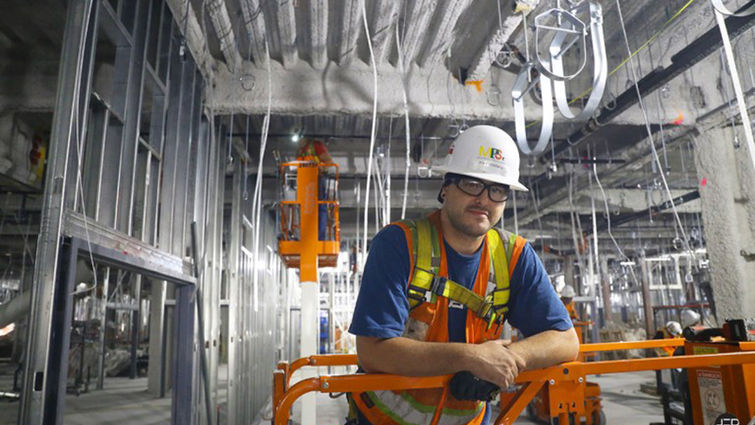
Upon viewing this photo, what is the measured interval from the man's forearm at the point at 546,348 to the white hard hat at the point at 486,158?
72 cm

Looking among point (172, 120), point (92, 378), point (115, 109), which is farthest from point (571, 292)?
point (92, 378)

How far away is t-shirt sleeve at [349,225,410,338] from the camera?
2059 mm

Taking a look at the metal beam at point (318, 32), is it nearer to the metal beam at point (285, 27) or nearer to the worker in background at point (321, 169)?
the metal beam at point (285, 27)

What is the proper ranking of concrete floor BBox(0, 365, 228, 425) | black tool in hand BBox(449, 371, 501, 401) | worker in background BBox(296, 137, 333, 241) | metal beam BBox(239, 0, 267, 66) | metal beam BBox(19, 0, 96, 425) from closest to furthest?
black tool in hand BBox(449, 371, 501, 401)
metal beam BBox(19, 0, 96, 425)
metal beam BBox(239, 0, 267, 66)
worker in background BBox(296, 137, 333, 241)
concrete floor BBox(0, 365, 228, 425)

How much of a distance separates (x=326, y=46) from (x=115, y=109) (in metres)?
2.91

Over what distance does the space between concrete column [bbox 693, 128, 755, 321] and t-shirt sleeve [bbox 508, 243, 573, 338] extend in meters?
5.29

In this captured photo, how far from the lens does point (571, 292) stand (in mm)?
10711

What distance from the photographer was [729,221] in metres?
6.38

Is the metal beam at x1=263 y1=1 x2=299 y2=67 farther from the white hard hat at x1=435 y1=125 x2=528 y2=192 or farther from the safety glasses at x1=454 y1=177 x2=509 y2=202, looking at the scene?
the safety glasses at x1=454 y1=177 x2=509 y2=202

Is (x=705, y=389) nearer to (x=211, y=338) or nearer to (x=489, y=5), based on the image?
(x=489, y=5)

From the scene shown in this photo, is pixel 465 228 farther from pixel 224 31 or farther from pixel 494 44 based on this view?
pixel 224 31

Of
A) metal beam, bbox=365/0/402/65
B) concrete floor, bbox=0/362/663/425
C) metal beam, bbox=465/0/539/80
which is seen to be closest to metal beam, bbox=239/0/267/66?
metal beam, bbox=365/0/402/65

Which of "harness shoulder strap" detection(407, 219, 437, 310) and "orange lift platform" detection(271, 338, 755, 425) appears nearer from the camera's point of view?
"orange lift platform" detection(271, 338, 755, 425)

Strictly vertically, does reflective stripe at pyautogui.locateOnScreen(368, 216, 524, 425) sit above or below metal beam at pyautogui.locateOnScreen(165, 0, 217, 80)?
below
